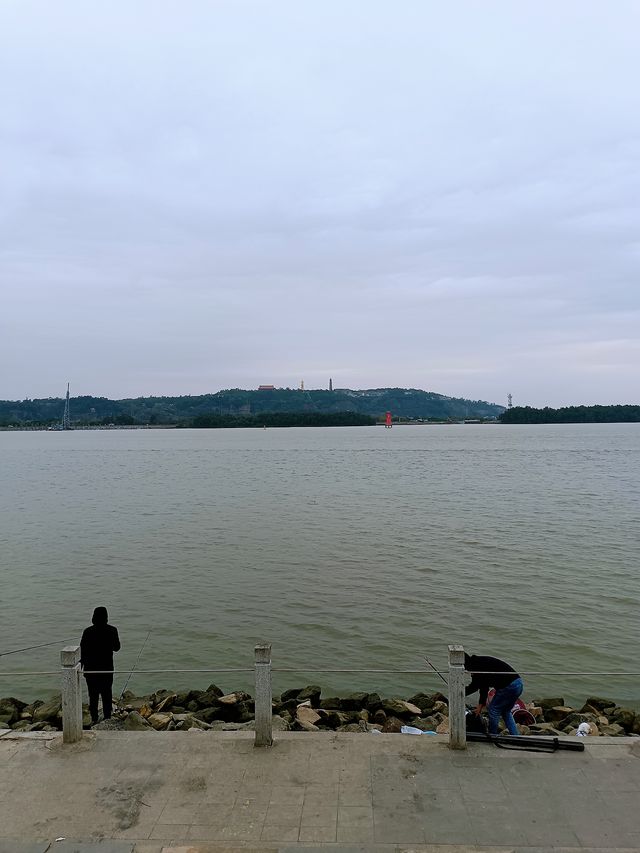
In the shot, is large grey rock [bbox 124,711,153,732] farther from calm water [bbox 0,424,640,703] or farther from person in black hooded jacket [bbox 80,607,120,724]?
calm water [bbox 0,424,640,703]

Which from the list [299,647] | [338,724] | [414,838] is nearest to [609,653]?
[299,647]

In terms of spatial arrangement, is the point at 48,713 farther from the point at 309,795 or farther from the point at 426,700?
the point at 426,700

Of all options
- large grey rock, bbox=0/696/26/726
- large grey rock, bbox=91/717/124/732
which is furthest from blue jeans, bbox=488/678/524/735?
large grey rock, bbox=0/696/26/726

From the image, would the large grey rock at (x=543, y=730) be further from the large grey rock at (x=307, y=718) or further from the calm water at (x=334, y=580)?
Result: the calm water at (x=334, y=580)

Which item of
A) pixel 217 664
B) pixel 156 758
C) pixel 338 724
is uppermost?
pixel 156 758

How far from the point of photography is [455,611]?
59.4 ft

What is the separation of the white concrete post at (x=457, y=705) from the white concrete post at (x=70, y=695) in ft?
13.9

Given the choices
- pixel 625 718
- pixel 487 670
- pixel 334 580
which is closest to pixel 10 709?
pixel 487 670

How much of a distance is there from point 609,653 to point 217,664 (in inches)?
353

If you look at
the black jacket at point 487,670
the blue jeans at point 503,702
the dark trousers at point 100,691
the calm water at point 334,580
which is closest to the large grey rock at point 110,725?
the dark trousers at point 100,691

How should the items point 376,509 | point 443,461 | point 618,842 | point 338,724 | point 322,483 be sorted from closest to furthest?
1. point 618,842
2. point 338,724
3. point 376,509
4. point 322,483
5. point 443,461

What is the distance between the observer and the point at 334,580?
71.4ft

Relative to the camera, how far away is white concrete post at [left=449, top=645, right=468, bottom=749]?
7328 millimetres

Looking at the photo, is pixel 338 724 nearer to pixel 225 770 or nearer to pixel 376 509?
pixel 225 770
